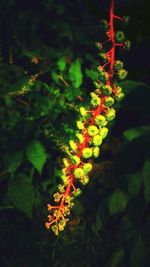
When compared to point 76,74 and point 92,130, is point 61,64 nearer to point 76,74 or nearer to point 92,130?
point 76,74

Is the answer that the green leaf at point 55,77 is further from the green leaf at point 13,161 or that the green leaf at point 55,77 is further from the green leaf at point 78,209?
the green leaf at point 78,209

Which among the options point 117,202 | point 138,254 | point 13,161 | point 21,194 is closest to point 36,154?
point 13,161

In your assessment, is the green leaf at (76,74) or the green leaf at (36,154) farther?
the green leaf at (76,74)

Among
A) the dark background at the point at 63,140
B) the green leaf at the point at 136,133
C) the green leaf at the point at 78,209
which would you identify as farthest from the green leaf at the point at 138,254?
the green leaf at the point at 136,133

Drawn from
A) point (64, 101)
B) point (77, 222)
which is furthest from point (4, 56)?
point (77, 222)

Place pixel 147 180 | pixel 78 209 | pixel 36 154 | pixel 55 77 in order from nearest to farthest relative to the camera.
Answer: pixel 147 180
pixel 36 154
pixel 55 77
pixel 78 209

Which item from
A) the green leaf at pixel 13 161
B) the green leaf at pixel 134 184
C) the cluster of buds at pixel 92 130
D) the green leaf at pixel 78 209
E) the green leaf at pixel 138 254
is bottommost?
the green leaf at pixel 78 209
